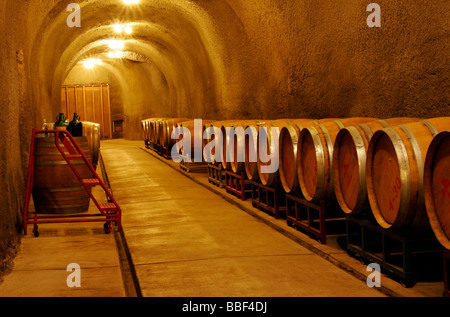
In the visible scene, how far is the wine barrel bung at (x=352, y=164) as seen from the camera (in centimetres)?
384

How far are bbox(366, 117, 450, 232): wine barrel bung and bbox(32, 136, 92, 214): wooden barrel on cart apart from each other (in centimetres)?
361

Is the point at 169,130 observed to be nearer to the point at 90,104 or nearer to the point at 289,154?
the point at 289,154

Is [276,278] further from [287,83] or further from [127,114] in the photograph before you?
[127,114]

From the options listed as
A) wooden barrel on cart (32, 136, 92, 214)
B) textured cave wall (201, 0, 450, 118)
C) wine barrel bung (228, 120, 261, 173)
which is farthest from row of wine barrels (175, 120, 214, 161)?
wooden barrel on cart (32, 136, 92, 214)

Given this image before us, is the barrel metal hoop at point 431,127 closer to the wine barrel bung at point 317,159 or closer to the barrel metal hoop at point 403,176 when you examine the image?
the barrel metal hoop at point 403,176

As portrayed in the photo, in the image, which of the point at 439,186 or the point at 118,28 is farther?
the point at 118,28

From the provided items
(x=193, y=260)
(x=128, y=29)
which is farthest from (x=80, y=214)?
(x=128, y=29)

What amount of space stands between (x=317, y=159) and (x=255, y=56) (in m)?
5.84

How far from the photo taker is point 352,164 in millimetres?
4066

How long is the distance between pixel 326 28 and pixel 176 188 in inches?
141

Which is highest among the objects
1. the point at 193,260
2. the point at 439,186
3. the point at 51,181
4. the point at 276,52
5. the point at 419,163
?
the point at 276,52

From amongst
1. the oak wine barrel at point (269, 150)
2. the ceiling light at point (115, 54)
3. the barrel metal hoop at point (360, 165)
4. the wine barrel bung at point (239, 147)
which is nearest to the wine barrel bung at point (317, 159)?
the barrel metal hoop at point (360, 165)

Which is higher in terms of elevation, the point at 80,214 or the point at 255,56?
the point at 255,56
